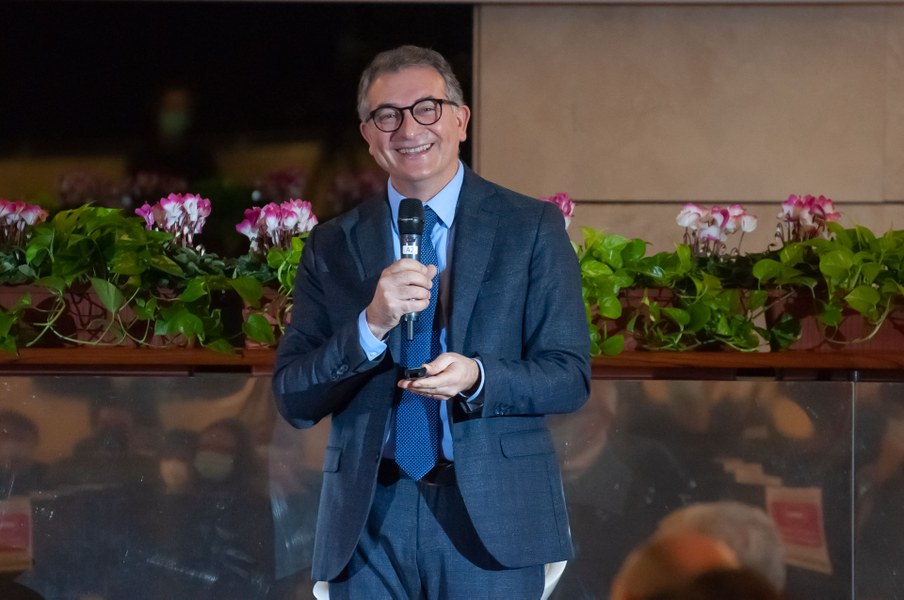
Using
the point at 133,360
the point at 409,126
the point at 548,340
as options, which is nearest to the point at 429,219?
the point at 409,126

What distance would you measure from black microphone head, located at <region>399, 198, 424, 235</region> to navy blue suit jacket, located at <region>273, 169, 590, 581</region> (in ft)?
0.46

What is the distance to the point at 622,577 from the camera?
2561 millimetres

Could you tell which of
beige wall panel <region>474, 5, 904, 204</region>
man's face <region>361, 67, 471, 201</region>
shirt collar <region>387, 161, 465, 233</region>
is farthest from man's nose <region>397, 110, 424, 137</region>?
beige wall panel <region>474, 5, 904, 204</region>

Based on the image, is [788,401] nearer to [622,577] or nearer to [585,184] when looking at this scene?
[622,577]

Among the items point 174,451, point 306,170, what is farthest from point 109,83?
point 174,451

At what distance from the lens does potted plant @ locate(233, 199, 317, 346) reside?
2539 mm

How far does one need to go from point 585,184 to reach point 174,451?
2568 millimetres

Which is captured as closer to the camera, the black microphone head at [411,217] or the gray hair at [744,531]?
the black microphone head at [411,217]

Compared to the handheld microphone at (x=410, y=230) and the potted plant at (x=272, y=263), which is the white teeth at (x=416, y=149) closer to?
the handheld microphone at (x=410, y=230)

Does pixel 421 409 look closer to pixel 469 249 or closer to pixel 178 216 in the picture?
pixel 469 249

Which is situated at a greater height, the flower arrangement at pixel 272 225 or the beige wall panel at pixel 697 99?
the beige wall panel at pixel 697 99

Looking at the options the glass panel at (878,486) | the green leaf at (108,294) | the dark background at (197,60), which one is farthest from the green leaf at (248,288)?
the dark background at (197,60)

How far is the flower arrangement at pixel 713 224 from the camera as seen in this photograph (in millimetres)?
2705

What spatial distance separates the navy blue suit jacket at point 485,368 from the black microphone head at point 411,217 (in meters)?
0.14
